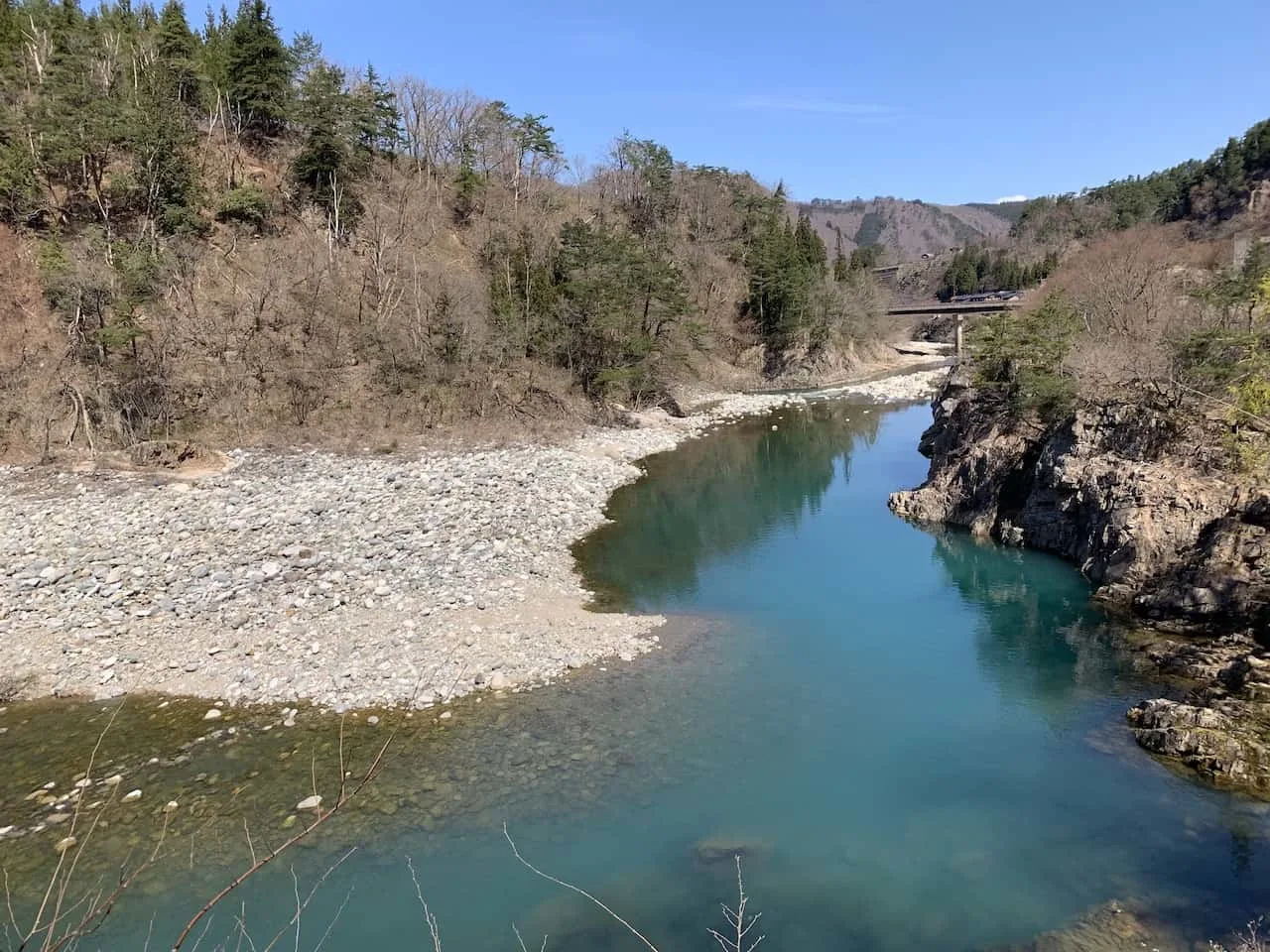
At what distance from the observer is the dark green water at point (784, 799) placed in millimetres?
8305

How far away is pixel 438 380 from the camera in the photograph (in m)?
32.5

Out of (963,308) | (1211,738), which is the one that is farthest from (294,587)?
(963,308)

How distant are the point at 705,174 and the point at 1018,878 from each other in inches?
2533

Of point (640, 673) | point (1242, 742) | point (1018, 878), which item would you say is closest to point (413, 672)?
point (640, 673)

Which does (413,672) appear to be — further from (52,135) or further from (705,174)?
(705,174)

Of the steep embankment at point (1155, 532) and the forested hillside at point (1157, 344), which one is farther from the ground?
the forested hillside at point (1157, 344)

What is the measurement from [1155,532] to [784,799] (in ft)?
37.5

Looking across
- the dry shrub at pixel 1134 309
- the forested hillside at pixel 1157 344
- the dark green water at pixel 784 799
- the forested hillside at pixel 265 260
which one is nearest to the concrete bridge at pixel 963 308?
the dry shrub at pixel 1134 309

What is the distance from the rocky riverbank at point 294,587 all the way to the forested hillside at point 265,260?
6426mm

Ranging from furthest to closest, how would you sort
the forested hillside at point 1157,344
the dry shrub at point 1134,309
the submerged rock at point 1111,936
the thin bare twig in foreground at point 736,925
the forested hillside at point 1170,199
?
the forested hillside at point 1170,199
the dry shrub at point 1134,309
the forested hillside at point 1157,344
the submerged rock at point 1111,936
the thin bare twig in foreground at point 736,925

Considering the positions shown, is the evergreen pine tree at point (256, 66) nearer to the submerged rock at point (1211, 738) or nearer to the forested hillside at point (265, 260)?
the forested hillside at point (265, 260)

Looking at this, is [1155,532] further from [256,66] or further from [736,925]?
[256,66]

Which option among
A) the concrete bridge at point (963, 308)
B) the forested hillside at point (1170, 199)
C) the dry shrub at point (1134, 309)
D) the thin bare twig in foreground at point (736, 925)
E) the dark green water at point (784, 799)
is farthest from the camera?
the forested hillside at point (1170, 199)

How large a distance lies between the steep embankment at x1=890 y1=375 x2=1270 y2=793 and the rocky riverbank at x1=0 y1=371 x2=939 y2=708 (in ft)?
29.8
